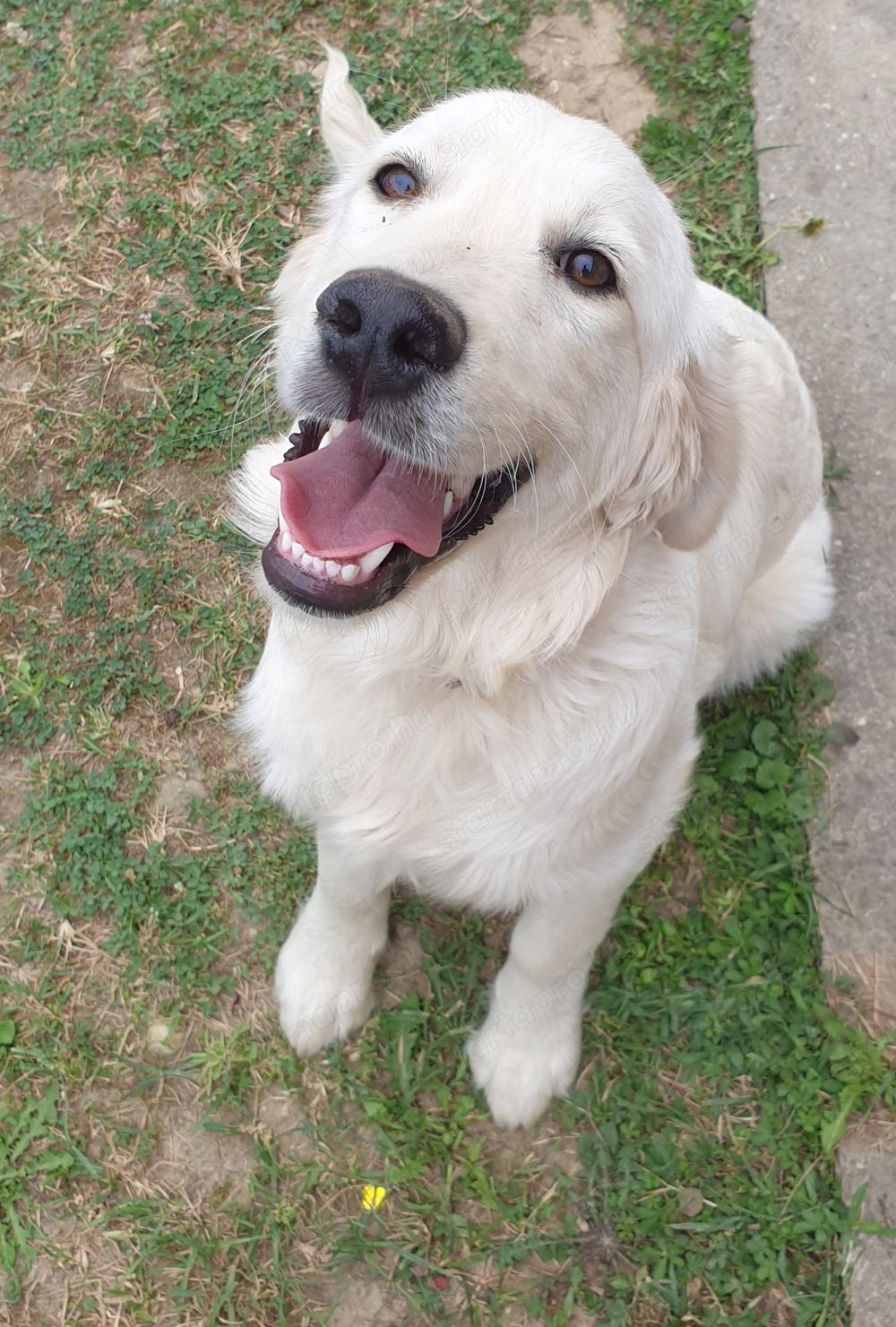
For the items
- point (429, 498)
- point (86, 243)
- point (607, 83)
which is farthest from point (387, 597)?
point (607, 83)

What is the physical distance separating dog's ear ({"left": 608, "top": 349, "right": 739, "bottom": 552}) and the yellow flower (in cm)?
214

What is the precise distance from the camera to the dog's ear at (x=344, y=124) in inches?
98.2

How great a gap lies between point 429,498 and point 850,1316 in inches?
109

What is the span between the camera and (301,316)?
2.10 m

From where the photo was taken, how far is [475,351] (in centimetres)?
174

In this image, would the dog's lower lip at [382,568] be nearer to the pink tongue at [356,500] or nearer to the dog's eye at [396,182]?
the pink tongue at [356,500]

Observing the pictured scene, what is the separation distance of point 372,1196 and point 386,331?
255 centimetres

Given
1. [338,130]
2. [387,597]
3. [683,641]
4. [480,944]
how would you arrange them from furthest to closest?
[480,944] < [338,130] < [683,641] < [387,597]

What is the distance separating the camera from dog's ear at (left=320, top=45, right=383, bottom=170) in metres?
2.49

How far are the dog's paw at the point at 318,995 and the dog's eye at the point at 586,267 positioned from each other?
207 centimetres

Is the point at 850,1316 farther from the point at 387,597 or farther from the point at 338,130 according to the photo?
the point at 338,130

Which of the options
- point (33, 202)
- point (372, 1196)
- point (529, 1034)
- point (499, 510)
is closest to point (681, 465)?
point (499, 510)

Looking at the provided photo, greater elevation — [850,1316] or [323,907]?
[323,907]

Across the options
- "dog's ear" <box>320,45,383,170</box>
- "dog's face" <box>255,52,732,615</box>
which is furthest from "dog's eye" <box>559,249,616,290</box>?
"dog's ear" <box>320,45,383,170</box>
